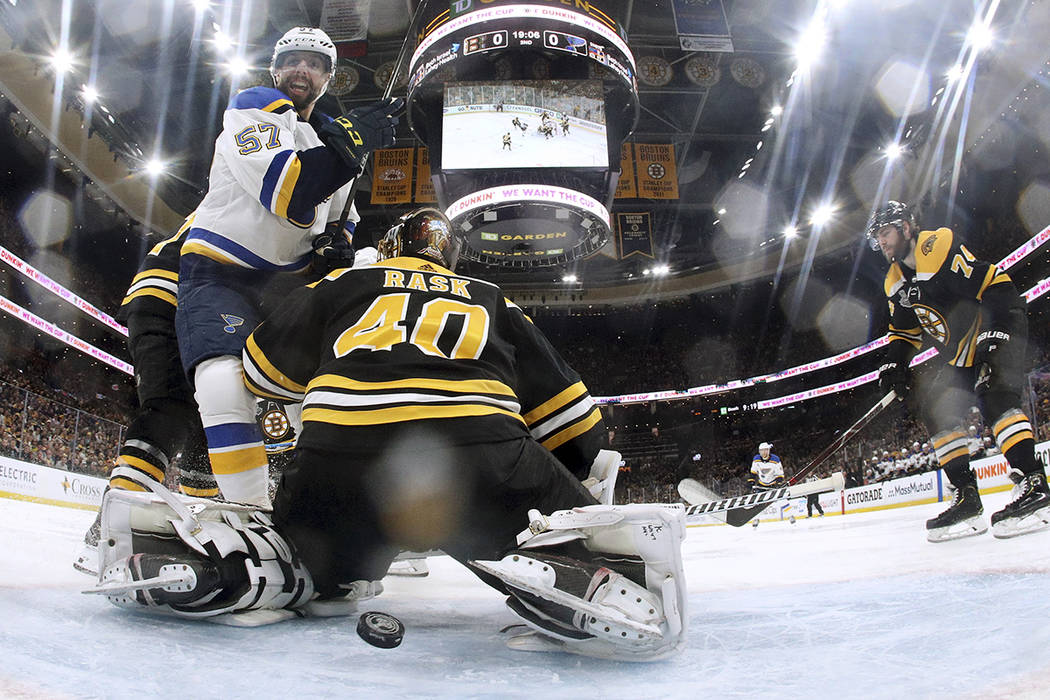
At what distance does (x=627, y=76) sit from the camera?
9766mm

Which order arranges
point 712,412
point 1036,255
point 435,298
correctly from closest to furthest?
point 435,298, point 1036,255, point 712,412

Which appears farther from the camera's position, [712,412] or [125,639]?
[712,412]

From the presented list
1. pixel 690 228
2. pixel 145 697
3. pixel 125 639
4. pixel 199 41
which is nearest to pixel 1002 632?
pixel 145 697

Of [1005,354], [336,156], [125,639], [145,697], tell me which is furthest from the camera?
[1005,354]

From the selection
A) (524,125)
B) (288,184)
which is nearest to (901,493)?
(524,125)

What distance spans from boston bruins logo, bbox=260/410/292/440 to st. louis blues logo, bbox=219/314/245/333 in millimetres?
1201

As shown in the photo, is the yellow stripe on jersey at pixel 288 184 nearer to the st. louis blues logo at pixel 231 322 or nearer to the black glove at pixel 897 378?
the st. louis blues logo at pixel 231 322

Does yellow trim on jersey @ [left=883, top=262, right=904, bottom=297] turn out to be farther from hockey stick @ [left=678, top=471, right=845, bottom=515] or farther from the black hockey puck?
the black hockey puck

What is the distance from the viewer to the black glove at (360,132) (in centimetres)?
190

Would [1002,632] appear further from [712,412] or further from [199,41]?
[712,412]

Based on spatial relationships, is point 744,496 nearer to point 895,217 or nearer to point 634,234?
point 895,217

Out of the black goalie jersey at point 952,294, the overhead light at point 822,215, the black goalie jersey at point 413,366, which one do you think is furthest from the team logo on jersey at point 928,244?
the overhead light at point 822,215

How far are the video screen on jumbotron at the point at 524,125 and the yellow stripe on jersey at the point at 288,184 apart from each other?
758cm

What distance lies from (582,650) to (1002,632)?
0.77 meters
